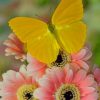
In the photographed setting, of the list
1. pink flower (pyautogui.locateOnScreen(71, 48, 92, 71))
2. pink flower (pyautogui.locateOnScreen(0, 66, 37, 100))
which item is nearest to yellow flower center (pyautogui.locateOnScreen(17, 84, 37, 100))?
pink flower (pyautogui.locateOnScreen(0, 66, 37, 100))

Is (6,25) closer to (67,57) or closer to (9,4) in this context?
(9,4)

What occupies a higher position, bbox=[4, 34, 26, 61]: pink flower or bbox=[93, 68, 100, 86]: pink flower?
bbox=[4, 34, 26, 61]: pink flower

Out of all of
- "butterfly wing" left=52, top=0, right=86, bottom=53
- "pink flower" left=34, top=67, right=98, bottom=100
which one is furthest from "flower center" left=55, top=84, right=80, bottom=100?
"butterfly wing" left=52, top=0, right=86, bottom=53

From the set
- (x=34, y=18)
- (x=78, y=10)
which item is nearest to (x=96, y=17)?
(x=78, y=10)

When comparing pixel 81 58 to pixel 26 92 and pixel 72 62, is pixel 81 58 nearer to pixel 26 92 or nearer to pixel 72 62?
pixel 72 62

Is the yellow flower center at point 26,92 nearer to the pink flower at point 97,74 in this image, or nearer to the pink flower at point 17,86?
the pink flower at point 17,86

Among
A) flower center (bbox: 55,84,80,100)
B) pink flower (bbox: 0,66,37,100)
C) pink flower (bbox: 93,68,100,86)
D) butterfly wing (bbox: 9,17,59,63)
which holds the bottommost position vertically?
flower center (bbox: 55,84,80,100)

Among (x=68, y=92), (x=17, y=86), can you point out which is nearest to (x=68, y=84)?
(x=68, y=92)

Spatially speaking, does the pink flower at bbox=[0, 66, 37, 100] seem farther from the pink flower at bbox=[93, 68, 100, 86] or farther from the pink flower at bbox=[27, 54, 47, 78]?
the pink flower at bbox=[93, 68, 100, 86]
